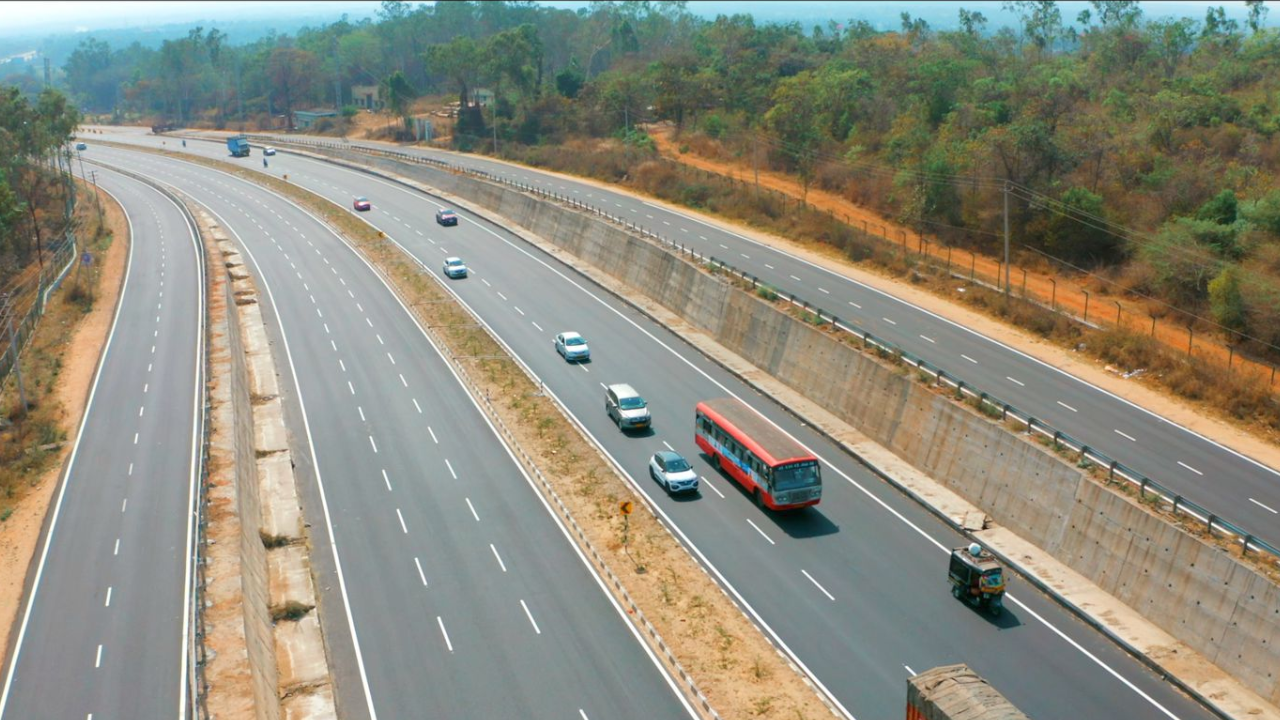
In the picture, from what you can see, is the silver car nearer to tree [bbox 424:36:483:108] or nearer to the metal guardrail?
the metal guardrail

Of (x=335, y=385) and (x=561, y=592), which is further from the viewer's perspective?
(x=335, y=385)

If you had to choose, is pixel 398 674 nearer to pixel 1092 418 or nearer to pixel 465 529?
pixel 465 529

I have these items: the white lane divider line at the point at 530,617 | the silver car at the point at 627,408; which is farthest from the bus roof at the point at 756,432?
the white lane divider line at the point at 530,617

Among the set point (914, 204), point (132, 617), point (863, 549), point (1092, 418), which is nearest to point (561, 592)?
point (863, 549)

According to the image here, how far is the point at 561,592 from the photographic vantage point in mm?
35719

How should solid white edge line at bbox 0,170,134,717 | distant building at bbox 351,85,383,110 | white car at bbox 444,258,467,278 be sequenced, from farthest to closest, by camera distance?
distant building at bbox 351,85,383,110 → white car at bbox 444,258,467,278 → solid white edge line at bbox 0,170,134,717

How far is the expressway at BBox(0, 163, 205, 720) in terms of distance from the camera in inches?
1172

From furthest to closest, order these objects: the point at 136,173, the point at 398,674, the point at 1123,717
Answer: the point at 136,173, the point at 398,674, the point at 1123,717

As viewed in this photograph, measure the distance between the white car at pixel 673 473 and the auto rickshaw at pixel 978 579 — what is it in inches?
467

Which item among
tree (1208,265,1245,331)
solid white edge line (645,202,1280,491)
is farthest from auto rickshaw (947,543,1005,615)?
tree (1208,265,1245,331)

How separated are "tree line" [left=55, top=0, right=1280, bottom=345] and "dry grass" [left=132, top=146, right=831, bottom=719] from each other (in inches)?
1413

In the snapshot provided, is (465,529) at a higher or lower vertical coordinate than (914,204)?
lower

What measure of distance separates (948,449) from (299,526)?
25793 millimetres

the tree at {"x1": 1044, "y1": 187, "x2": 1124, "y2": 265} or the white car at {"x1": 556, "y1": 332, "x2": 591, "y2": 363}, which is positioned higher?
the tree at {"x1": 1044, "y1": 187, "x2": 1124, "y2": 265}
